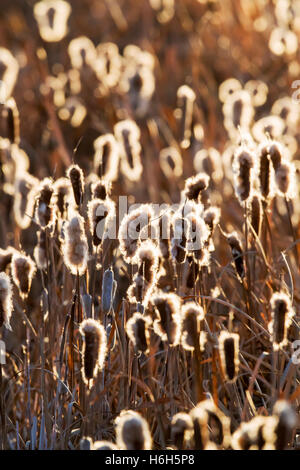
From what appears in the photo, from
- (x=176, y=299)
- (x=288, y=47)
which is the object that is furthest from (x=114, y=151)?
(x=288, y=47)

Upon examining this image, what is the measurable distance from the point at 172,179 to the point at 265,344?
136cm

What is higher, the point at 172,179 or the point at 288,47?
the point at 288,47

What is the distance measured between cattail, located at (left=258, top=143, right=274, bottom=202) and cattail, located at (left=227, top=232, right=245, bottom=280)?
12cm

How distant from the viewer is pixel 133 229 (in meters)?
1.56

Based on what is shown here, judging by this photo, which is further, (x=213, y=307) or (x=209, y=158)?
(x=209, y=158)

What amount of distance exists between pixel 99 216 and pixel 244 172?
0.32 meters

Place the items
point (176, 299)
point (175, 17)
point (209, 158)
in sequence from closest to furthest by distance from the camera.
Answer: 1. point (176, 299)
2. point (209, 158)
3. point (175, 17)

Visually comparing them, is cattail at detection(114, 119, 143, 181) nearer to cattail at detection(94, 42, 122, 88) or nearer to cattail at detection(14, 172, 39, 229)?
cattail at detection(14, 172, 39, 229)

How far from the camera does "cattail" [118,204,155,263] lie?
1.57m

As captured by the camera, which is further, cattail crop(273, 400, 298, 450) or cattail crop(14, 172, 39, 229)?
cattail crop(14, 172, 39, 229)

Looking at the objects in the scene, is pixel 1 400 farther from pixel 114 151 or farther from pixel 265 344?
pixel 114 151

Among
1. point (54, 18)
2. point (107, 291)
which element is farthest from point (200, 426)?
point (54, 18)

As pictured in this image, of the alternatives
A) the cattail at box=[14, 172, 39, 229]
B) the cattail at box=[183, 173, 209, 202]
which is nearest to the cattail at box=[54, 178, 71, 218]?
the cattail at box=[183, 173, 209, 202]

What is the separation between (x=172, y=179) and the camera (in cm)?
306
